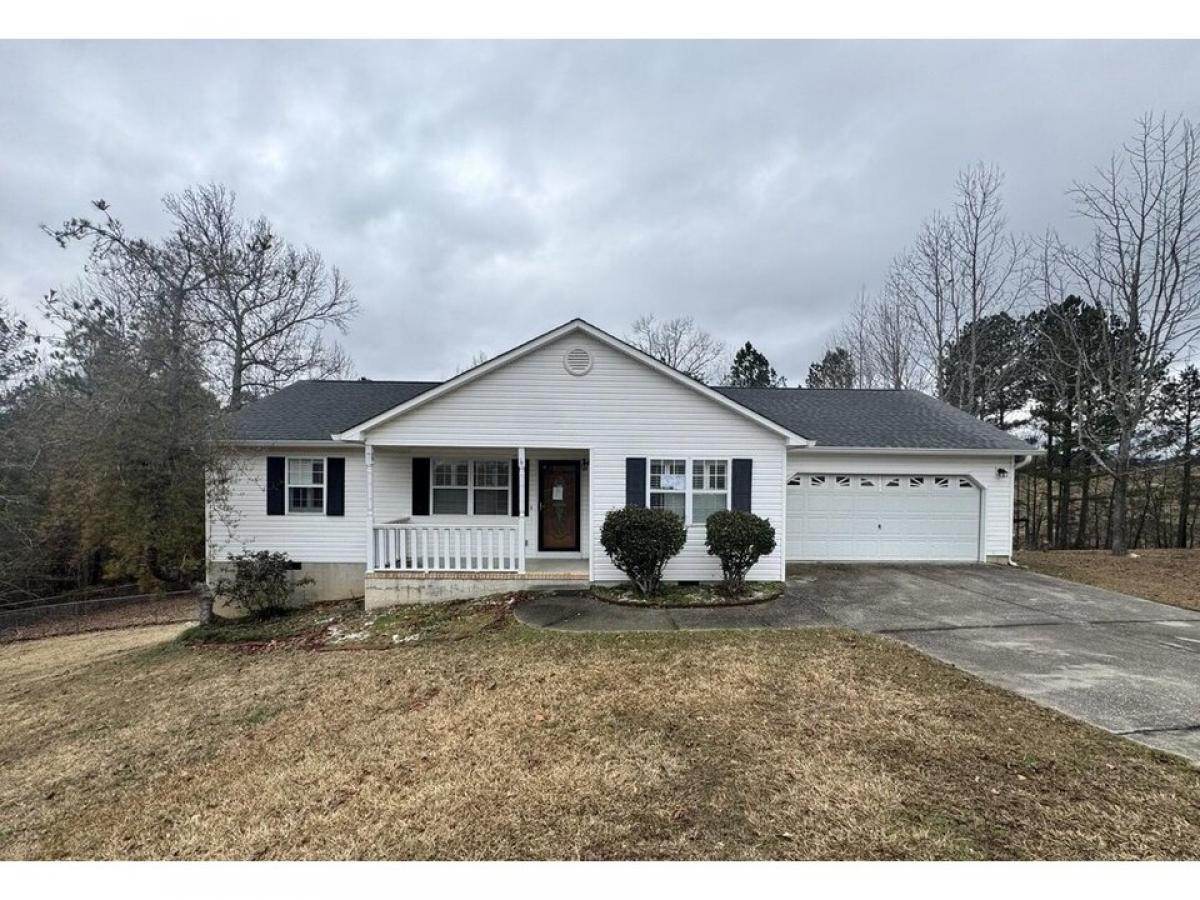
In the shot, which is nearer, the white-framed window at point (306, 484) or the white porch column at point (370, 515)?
the white porch column at point (370, 515)

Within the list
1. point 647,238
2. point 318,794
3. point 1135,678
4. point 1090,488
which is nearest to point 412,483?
point 318,794

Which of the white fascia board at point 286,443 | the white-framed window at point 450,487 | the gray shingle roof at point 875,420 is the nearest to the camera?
the white fascia board at point 286,443

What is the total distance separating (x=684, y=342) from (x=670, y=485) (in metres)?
20.7

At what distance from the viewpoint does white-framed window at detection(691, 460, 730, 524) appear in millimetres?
9164

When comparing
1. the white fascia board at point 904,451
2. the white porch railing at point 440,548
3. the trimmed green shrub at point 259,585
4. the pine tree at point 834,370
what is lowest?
the trimmed green shrub at point 259,585

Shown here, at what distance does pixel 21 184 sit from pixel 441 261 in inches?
489

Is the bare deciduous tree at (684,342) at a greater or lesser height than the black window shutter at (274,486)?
greater

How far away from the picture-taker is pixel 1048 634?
6.40 metres

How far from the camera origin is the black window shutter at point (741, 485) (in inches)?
358

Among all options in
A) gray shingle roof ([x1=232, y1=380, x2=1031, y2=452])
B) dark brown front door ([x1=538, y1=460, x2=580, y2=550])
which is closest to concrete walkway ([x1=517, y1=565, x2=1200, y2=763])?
dark brown front door ([x1=538, y1=460, x2=580, y2=550])

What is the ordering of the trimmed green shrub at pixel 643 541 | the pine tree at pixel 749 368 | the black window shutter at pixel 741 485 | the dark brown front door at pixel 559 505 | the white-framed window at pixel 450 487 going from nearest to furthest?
the trimmed green shrub at pixel 643 541 → the black window shutter at pixel 741 485 → the white-framed window at pixel 450 487 → the dark brown front door at pixel 559 505 → the pine tree at pixel 749 368

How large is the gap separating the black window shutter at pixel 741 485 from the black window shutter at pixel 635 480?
5.35 feet

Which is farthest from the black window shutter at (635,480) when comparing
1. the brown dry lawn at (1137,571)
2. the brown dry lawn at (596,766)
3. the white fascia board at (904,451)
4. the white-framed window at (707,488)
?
the brown dry lawn at (1137,571)

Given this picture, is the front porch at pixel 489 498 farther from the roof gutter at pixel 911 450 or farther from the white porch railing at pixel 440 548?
the roof gutter at pixel 911 450
